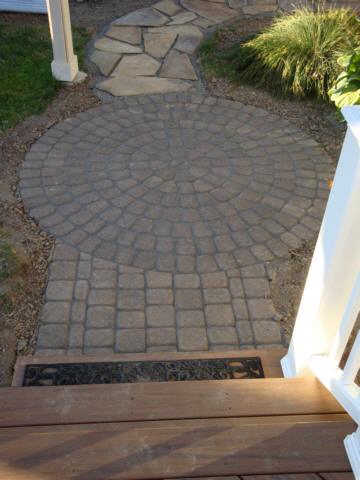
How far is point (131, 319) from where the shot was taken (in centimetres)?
318

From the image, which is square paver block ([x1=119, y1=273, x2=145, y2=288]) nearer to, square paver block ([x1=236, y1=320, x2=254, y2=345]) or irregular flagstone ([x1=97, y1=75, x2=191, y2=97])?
Result: square paver block ([x1=236, y1=320, x2=254, y2=345])

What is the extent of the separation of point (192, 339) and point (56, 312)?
830 mm

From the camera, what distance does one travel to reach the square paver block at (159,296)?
3295 millimetres

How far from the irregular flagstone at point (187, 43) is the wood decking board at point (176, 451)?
500 cm

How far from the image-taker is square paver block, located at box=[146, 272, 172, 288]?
3400 mm

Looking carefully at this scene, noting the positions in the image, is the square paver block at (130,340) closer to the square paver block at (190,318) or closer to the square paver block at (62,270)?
the square paver block at (190,318)

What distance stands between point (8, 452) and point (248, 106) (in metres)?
4.15

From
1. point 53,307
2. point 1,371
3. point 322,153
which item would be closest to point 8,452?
point 1,371

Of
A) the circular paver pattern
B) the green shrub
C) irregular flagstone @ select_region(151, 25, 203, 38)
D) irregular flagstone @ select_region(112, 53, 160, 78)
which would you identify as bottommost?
the circular paver pattern

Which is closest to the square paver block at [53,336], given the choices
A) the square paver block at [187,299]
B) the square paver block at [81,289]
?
the square paver block at [81,289]

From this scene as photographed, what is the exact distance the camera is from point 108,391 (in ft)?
7.45

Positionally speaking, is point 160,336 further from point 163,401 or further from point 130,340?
point 163,401

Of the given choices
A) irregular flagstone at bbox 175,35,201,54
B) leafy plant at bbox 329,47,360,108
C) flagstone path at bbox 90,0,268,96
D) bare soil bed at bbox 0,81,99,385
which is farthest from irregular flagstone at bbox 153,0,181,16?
leafy plant at bbox 329,47,360,108

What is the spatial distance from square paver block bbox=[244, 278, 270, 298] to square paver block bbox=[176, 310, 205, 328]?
0.35 m
